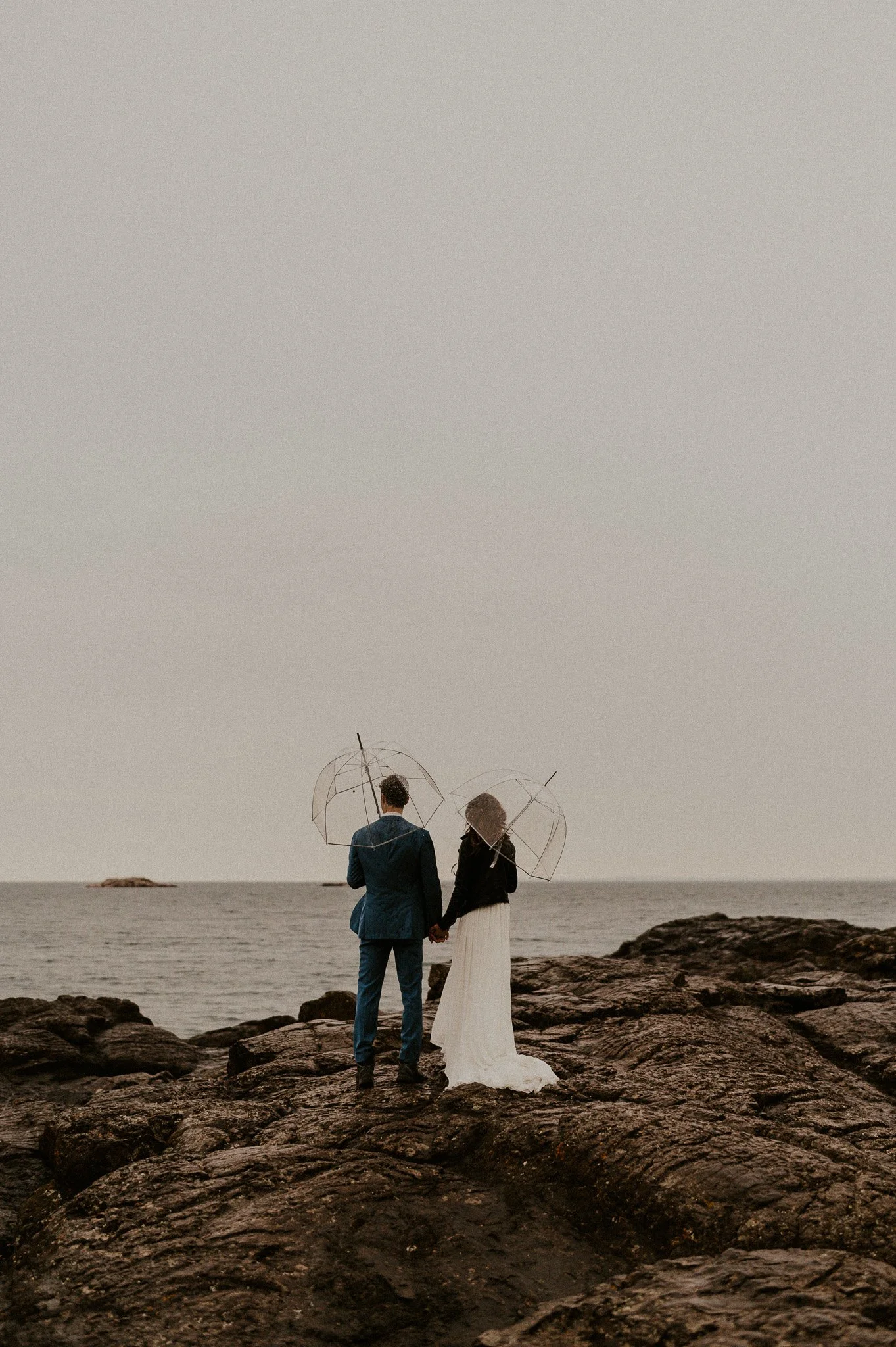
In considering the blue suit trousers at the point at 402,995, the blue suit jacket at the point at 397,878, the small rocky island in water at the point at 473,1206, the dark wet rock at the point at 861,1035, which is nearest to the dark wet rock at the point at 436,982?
the small rocky island in water at the point at 473,1206

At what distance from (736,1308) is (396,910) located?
522cm

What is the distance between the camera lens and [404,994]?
10.5m

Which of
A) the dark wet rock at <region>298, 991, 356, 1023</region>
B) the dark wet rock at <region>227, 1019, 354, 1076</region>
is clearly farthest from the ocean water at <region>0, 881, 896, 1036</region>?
the dark wet rock at <region>227, 1019, 354, 1076</region>

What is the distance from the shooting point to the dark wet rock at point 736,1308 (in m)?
5.42

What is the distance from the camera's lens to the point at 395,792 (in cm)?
1026

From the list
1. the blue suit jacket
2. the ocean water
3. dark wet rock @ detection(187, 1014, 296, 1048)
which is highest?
the blue suit jacket

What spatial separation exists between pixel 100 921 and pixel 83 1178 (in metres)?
109

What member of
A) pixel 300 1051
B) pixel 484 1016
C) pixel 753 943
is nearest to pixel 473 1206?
pixel 484 1016

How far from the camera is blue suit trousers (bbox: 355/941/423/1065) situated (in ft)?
33.9

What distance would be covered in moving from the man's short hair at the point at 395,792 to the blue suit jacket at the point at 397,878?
157 millimetres

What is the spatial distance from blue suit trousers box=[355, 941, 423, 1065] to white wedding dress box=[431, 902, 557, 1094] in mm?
311

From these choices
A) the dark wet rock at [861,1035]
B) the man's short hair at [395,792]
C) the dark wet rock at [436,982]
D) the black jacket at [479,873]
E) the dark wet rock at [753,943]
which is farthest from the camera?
the dark wet rock at [753,943]

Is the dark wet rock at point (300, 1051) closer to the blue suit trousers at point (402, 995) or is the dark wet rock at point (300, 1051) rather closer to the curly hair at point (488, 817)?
the blue suit trousers at point (402, 995)

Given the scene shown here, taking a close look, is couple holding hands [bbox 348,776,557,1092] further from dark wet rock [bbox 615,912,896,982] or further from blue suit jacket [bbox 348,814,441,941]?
dark wet rock [bbox 615,912,896,982]
